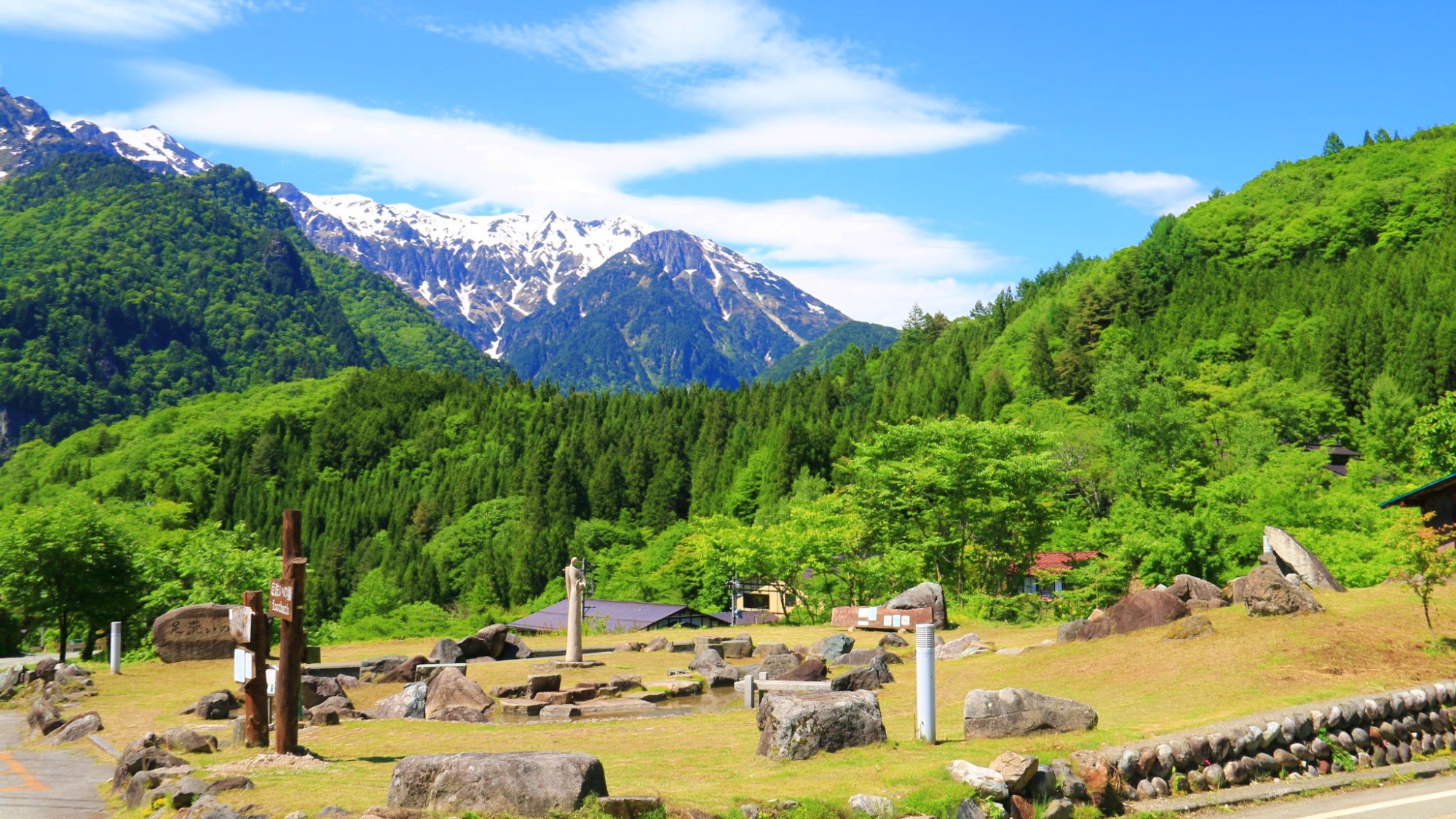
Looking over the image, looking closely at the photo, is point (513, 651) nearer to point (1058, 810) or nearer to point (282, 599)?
point (282, 599)

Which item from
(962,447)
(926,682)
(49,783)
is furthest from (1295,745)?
(962,447)

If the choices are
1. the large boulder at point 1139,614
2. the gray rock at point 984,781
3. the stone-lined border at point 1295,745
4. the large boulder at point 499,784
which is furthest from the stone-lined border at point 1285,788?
the large boulder at point 1139,614

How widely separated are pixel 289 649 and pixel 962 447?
1454 inches

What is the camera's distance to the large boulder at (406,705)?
21031 millimetres

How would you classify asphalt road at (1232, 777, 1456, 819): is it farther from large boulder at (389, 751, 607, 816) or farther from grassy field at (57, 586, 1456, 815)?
large boulder at (389, 751, 607, 816)

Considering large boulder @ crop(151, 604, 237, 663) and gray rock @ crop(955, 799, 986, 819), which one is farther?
large boulder @ crop(151, 604, 237, 663)

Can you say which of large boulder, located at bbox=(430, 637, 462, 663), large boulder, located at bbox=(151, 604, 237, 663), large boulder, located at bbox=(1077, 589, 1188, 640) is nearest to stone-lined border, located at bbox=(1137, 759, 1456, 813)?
large boulder, located at bbox=(1077, 589, 1188, 640)

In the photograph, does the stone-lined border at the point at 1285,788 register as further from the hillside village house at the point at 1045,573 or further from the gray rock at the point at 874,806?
the hillside village house at the point at 1045,573

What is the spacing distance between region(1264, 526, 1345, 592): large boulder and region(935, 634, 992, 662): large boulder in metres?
7.37

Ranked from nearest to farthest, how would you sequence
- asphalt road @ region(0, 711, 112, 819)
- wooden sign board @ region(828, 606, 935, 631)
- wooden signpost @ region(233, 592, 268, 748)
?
1. asphalt road @ region(0, 711, 112, 819)
2. wooden signpost @ region(233, 592, 268, 748)
3. wooden sign board @ region(828, 606, 935, 631)

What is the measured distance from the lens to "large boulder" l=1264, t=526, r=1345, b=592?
25266 millimetres

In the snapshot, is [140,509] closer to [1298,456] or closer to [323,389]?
[1298,456]

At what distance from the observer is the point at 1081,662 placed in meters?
22.0

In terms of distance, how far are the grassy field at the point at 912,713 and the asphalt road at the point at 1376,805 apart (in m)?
1.73
